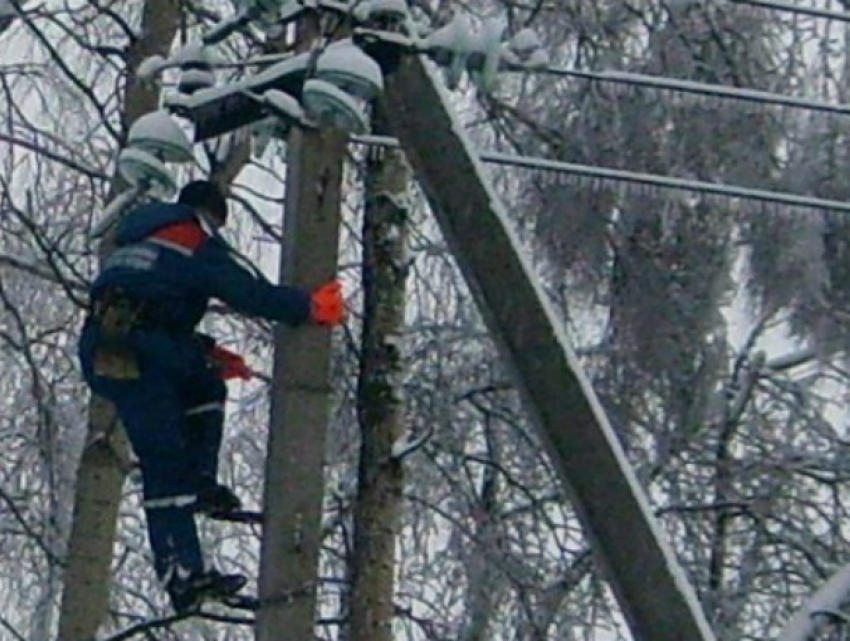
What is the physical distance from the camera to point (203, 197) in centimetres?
646

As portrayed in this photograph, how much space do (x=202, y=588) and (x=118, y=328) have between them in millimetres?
685

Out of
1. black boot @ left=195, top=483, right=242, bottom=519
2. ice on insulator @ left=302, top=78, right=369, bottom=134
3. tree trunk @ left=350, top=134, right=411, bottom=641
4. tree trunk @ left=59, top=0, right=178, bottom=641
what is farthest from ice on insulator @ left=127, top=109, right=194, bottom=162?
tree trunk @ left=59, top=0, right=178, bottom=641

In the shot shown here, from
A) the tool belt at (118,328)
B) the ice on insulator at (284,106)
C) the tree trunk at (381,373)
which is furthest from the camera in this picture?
the tree trunk at (381,373)

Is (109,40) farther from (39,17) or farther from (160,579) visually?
(160,579)

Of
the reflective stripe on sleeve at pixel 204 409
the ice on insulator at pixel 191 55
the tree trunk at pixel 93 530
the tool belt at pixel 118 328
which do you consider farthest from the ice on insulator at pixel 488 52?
the tree trunk at pixel 93 530

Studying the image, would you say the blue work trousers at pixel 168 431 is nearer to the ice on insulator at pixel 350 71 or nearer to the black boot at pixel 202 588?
the black boot at pixel 202 588

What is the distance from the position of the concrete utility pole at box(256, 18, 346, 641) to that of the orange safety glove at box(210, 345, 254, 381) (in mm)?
534

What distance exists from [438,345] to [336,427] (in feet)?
2.24

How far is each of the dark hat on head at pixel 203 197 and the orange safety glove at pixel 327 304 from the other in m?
0.54

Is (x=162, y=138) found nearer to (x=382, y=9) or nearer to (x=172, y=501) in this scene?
(x=382, y=9)

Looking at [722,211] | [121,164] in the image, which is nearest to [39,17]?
[722,211]

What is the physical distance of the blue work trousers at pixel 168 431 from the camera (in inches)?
252

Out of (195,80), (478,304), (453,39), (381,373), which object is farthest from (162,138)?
(381,373)

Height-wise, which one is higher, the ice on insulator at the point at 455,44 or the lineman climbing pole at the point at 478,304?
the ice on insulator at the point at 455,44
